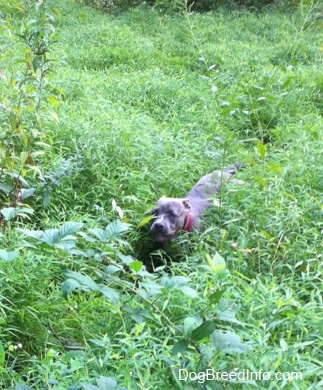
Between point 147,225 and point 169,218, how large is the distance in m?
0.22

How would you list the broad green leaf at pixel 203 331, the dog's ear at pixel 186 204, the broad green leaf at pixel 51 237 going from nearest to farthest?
the broad green leaf at pixel 203 331 < the broad green leaf at pixel 51 237 < the dog's ear at pixel 186 204

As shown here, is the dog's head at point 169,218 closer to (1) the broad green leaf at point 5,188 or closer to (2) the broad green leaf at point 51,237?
(1) the broad green leaf at point 5,188

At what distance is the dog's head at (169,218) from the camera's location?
297cm

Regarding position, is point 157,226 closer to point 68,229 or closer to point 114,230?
point 114,230

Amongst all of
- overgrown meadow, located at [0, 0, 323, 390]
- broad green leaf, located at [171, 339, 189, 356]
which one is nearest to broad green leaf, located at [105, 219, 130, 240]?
overgrown meadow, located at [0, 0, 323, 390]

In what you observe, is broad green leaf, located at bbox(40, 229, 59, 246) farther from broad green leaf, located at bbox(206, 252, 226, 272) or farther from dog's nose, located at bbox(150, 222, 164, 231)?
dog's nose, located at bbox(150, 222, 164, 231)

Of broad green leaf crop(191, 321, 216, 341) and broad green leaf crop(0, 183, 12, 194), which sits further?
broad green leaf crop(0, 183, 12, 194)

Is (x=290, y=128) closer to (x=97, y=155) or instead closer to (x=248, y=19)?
(x=97, y=155)

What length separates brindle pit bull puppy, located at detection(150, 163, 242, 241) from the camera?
2.97 m

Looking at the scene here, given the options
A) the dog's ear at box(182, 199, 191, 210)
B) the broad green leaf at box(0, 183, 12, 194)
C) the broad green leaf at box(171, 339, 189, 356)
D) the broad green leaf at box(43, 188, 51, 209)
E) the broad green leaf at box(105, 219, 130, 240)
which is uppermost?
the broad green leaf at box(105, 219, 130, 240)

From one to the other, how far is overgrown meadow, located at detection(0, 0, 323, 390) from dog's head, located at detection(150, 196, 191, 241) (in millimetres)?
93

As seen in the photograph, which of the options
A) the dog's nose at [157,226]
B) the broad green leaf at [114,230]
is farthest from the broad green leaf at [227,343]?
the dog's nose at [157,226]

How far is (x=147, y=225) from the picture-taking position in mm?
3156

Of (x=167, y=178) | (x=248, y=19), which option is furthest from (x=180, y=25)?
(x=167, y=178)
